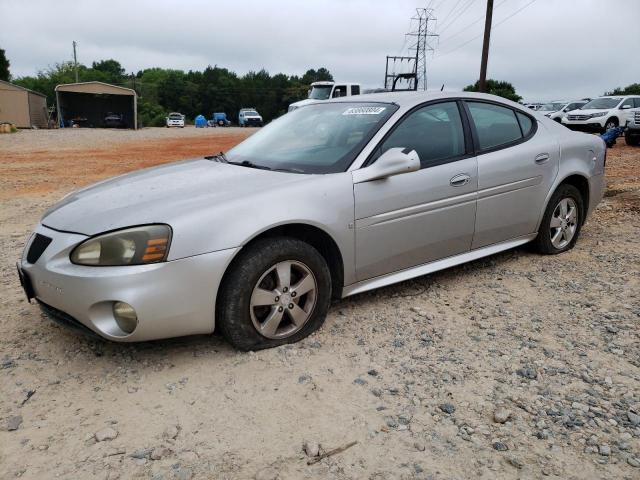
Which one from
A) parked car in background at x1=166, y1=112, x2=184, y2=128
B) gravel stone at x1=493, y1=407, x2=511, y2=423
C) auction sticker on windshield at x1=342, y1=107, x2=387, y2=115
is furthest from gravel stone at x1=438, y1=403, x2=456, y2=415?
parked car in background at x1=166, y1=112, x2=184, y2=128

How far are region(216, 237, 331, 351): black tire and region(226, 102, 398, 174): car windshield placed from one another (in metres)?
0.59

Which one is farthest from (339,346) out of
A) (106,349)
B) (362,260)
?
(106,349)

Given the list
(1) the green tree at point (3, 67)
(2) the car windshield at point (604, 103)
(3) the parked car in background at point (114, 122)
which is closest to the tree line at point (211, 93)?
(1) the green tree at point (3, 67)

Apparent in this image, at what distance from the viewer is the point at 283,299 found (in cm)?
315

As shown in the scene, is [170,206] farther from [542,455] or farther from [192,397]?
[542,455]

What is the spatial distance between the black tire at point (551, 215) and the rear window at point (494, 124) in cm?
→ 65

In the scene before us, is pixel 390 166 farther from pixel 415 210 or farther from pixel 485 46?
pixel 485 46

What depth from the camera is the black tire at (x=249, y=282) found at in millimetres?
2957

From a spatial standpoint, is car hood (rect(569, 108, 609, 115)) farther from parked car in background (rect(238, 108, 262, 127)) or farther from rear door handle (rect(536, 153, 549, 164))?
parked car in background (rect(238, 108, 262, 127))

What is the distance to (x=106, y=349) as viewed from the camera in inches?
126

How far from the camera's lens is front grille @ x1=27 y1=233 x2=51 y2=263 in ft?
9.88

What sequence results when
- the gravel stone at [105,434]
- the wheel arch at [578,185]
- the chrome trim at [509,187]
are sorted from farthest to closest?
the wheel arch at [578,185]
the chrome trim at [509,187]
the gravel stone at [105,434]

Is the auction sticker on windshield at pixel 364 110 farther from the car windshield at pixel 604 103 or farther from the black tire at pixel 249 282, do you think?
the car windshield at pixel 604 103

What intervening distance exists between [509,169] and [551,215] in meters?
0.77
